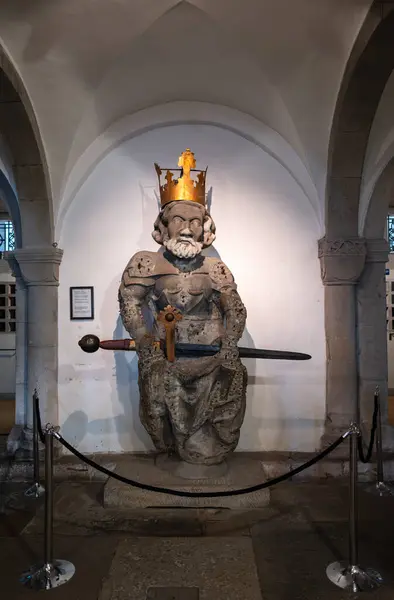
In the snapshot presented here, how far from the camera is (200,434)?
3889mm

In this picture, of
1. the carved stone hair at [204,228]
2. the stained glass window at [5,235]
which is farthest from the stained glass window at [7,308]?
the carved stone hair at [204,228]

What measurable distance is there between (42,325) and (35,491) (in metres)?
1.63

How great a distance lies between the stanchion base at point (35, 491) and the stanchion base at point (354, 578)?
2592mm

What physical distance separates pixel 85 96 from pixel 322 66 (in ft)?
7.38

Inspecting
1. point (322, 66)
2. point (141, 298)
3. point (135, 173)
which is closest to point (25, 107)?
point (135, 173)

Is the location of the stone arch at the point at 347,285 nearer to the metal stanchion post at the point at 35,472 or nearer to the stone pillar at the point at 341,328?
the stone pillar at the point at 341,328

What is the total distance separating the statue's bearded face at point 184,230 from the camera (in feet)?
13.2

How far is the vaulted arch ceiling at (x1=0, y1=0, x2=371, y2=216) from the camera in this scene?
3.67 m

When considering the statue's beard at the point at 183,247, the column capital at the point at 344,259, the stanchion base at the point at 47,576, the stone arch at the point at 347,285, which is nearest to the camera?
the stanchion base at the point at 47,576

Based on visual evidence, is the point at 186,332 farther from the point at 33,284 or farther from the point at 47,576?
the point at 47,576

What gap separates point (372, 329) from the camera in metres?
4.91

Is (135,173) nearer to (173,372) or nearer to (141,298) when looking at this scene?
(141,298)

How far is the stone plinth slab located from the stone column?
2120 millimetres

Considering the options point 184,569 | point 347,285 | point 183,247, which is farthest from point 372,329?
point 184,569
